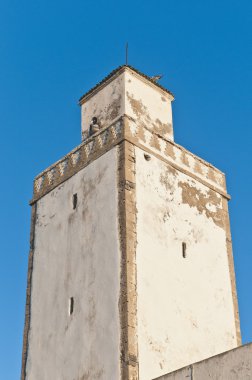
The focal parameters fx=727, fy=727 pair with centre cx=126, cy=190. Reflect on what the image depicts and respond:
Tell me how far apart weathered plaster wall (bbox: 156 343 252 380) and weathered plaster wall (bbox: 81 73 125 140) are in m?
6.46

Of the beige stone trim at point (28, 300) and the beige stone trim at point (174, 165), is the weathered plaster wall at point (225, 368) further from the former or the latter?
the beige stone trim at point (174, 165)

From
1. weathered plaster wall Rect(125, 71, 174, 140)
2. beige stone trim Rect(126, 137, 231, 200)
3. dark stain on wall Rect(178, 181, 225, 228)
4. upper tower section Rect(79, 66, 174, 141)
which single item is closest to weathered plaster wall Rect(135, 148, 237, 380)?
dark stain on wall Rect(178, 181, 225, 228)

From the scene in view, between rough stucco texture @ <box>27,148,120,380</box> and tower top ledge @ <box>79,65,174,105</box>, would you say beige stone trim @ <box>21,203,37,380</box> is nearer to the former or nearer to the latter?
rough stucco texture @ <box>27,148,120,380</box>

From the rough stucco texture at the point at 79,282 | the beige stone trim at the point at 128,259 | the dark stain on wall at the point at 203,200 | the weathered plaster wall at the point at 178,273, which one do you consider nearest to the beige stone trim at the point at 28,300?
the rough stucco texture at the point at 79,282

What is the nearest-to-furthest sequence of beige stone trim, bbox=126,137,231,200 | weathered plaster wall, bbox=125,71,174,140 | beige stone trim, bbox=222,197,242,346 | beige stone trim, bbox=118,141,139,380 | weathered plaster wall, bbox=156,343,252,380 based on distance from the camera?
weathered plaster wall, bbox=156,343,252,380, beige stone trim, bbox=118,141,139,380, beige stone trim, bbox=126,137,231,200, beige stone trim, bbox=222,197,242,346, weathered plaster wall, bbox=125,71,174,140

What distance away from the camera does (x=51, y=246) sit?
16984 millimetres

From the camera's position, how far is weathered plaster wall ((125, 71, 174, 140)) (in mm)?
17375

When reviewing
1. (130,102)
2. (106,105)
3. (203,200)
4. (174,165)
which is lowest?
(203,200)

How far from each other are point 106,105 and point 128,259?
189 inches

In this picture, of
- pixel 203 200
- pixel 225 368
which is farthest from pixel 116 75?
pixel 225 368

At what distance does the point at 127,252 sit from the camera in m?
14.6

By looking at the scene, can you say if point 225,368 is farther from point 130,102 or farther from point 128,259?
point 130,102

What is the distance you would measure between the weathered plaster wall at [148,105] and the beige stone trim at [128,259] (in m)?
1.57

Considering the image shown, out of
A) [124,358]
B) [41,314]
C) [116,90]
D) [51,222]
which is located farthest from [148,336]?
[116,90]
